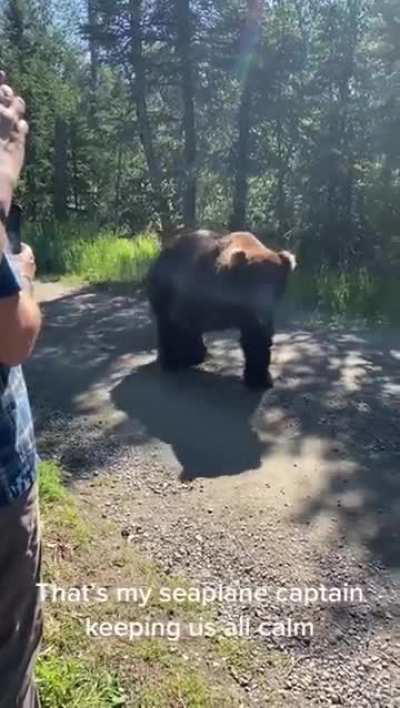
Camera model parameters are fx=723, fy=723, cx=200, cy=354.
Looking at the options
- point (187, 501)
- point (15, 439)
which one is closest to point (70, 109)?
point (187, 501)

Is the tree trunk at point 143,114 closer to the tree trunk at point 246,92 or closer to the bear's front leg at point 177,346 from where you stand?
the tree trunk at point 246,92

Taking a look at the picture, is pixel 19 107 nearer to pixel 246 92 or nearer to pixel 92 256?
pixel 92 256

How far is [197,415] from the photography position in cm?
469

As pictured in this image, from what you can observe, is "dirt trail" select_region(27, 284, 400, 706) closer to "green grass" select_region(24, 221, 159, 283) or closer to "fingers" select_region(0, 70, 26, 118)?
"fingers" select_region(0, 70, 26, 118)

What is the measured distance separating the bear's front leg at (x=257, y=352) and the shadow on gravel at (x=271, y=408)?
0.36 feet

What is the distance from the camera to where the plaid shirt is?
4.97 ft

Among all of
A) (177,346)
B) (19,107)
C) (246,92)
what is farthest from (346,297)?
(19,107)

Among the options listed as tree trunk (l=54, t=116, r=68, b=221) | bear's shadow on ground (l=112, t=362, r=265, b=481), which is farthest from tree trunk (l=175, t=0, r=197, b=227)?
bear's shadow on ground (l=112, t=362, r=265, b=481)

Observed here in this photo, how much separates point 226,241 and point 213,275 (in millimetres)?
325

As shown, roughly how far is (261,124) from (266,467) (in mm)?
9563

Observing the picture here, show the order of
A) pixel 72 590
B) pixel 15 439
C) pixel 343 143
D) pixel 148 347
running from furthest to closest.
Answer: pixel 343 143, pixel 148 347, pixel 72 590, pixel 15 439

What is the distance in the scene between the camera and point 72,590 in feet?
9.09

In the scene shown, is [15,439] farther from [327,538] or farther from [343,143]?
[343,143]

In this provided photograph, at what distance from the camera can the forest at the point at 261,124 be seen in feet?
36.8
